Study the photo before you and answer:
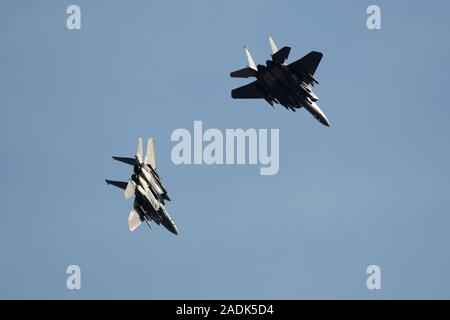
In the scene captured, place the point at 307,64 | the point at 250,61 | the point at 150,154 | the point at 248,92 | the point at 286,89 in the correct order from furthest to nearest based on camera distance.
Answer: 1. the point at 248,92
2. the point at 150,154
3. the point at 286,89
4. the point at 250,61
5. the point at 307,64

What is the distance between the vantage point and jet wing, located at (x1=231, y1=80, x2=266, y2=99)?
244ft

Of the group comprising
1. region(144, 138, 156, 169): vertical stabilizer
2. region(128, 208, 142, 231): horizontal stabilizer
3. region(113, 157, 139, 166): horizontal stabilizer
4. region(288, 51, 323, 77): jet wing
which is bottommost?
region(128, 208, 142, 231): horizontal stabilizer

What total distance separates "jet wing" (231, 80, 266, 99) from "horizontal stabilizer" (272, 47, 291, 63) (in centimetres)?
663

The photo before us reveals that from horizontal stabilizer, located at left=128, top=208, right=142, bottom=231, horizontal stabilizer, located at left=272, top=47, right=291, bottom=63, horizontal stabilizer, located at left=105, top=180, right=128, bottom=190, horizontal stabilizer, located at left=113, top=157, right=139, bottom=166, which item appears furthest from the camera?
horizontal stabilizer, located at left=128, top=208, right=142, bottom=231

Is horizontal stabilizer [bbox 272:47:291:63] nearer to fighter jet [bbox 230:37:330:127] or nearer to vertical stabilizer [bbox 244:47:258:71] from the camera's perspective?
fighter jet [bbox 230:37:330:127]

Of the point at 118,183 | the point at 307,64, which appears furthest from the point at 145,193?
the point at 307,64

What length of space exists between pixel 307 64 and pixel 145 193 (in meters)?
16.1

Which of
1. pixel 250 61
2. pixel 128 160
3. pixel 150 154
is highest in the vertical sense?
pixel 250 61

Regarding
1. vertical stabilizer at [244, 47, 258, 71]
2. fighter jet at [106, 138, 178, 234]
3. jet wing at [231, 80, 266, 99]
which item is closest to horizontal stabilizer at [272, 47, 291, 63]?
vertical stabilizer at [244, 47, 258, 71]

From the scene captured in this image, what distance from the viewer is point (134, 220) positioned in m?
70.0

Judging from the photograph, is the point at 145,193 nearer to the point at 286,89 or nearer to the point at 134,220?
the point at 134,220

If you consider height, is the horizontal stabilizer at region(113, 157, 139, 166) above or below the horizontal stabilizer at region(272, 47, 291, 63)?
below
